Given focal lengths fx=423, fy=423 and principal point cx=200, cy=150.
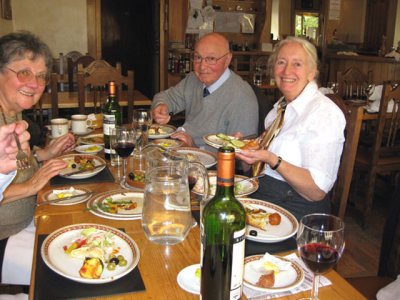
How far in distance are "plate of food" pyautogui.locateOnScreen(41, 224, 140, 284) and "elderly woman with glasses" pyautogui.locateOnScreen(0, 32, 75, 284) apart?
1.47 ft

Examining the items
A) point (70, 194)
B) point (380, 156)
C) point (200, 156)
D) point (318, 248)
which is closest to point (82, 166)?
point (70, 194)

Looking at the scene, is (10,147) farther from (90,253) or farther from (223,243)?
(223,243)

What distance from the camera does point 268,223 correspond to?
1.28m

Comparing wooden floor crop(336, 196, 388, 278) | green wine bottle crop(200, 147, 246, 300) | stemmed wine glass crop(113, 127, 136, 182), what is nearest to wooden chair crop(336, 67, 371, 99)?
wooden floor crop(336, 196, 388, 278)

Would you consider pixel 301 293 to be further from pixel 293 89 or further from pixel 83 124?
pixel 83 124

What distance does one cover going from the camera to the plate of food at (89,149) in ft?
6.67

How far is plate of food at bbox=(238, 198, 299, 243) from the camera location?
1176mm

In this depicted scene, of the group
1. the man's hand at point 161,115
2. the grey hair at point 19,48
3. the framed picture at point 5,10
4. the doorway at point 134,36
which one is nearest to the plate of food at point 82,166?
the grey hair at point 19,48

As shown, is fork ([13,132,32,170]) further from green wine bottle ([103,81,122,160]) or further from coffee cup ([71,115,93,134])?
coffee cup ([71,115,93,134])

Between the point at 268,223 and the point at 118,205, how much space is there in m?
0.49

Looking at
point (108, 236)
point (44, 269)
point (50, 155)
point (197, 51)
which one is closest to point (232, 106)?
point (197, 51)

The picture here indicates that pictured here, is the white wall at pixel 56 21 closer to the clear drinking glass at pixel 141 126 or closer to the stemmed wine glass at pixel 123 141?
the clear drinking glass at pixel 141 126

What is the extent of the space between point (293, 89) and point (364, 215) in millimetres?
1741

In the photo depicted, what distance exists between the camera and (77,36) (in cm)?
632
